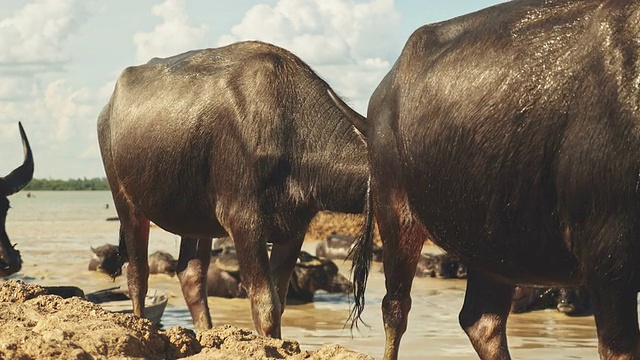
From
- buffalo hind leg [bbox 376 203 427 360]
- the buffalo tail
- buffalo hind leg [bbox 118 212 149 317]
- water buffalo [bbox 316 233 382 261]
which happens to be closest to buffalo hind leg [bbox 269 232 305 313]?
the buffalo tail

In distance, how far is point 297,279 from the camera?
41.9 feet

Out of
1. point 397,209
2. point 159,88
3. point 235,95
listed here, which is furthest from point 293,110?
point 397,209

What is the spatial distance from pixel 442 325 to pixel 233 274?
2988 mm

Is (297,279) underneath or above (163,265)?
above

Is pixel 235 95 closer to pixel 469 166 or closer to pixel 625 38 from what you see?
pixel 469 166

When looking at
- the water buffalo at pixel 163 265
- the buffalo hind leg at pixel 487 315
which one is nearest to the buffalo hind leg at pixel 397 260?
the buffalo hind leg at pixel 487 315

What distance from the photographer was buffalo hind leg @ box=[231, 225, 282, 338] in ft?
24.7

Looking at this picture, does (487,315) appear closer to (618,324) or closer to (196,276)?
(618,324)

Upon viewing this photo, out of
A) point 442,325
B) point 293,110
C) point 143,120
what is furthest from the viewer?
point 442,325

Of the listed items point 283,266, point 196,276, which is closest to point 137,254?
point 196,276

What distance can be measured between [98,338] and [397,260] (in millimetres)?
1893

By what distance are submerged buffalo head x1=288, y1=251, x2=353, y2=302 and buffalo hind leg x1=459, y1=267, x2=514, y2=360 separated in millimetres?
6326

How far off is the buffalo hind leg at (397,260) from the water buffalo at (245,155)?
140 centimetres

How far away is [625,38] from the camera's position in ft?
15.7
